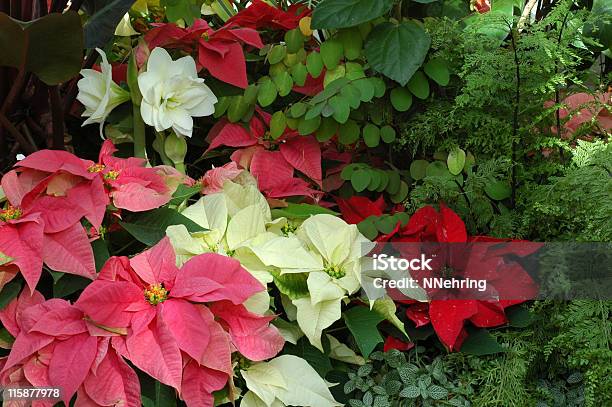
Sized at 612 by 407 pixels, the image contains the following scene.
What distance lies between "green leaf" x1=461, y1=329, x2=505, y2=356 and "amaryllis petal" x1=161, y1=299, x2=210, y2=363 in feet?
1.25

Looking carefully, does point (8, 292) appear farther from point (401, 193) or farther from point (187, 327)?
point (401, 193)

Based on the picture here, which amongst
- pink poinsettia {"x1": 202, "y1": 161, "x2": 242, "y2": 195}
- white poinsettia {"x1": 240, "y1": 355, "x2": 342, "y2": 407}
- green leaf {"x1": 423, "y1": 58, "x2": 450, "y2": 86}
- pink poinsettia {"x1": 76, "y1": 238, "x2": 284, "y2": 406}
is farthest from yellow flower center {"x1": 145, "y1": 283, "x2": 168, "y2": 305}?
green leaf {"x1": 423, "y1": 58, "x2": 450, "y2": 86}

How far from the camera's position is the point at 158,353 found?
0.94 m

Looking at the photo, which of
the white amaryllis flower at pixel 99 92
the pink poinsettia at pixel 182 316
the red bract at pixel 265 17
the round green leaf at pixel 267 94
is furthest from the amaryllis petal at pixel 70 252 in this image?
the red bract at pixel 265 17

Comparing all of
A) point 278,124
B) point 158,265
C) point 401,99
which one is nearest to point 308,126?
point 278,124

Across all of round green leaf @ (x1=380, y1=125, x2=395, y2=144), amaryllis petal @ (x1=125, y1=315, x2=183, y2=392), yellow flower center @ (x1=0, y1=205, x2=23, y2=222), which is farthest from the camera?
round green leaf @ (x1=380, y1=125, x2=395, y2=144)

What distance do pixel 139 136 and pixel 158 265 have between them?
1.18 ft

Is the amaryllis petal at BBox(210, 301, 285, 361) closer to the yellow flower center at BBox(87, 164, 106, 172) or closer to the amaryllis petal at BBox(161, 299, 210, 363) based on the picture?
the amaryllis petal at BBox(161, 299, 210, 363)

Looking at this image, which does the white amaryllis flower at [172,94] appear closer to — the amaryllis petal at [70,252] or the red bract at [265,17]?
the red bract at [265,17]

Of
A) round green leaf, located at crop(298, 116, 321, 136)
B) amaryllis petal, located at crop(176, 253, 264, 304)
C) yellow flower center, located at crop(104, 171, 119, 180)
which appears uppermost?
yellow flower center, located at crop(104, 171, 119, 180)

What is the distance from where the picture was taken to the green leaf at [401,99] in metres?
1.28

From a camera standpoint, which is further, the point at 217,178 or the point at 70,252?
the point at 217,178

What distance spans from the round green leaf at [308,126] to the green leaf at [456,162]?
227 mm

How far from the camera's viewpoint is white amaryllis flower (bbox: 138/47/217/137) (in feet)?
4.05
